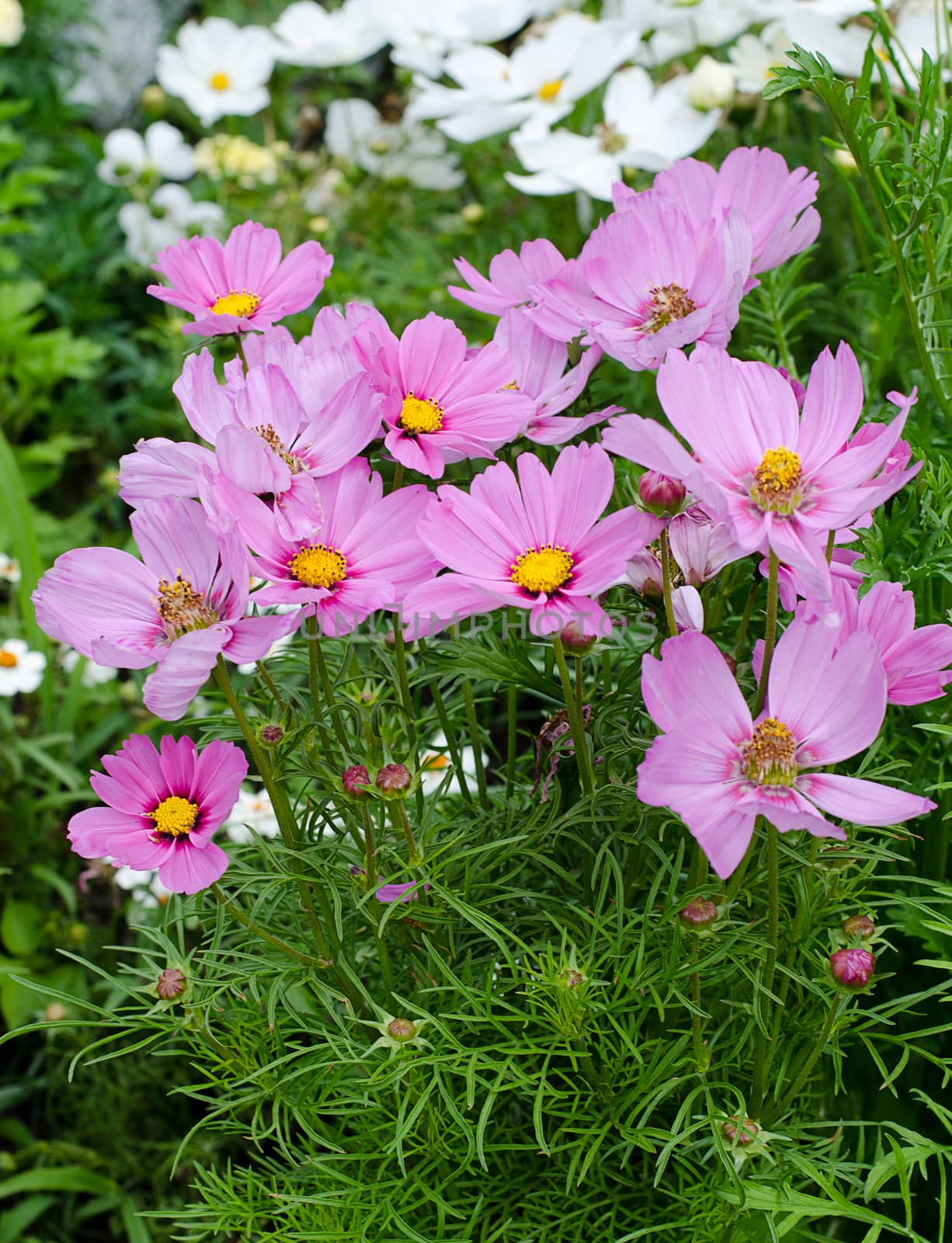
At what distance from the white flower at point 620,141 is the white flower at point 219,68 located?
2.20 feet

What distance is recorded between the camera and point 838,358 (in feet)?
1.78

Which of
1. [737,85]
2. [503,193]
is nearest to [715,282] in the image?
[737,85]

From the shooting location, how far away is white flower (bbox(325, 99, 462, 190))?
77.6 inches

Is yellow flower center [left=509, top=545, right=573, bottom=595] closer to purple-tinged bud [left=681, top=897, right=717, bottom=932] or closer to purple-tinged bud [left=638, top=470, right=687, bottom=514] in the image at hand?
purple-tinged bud [left=638, top=470, right=687, bottom=514]

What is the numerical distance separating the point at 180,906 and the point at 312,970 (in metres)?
0.08

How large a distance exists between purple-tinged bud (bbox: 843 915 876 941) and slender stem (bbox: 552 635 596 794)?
0.46 feet

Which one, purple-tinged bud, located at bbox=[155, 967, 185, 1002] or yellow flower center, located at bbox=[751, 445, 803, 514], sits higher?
yellow flower center, located at bbox=[751, 445, 803, 514]

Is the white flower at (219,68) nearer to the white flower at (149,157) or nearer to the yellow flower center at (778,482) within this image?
the white flower at (149,157)

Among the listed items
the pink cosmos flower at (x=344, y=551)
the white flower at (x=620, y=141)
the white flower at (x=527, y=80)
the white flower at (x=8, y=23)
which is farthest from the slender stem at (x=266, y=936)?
the white flower at (x=8, y=23)

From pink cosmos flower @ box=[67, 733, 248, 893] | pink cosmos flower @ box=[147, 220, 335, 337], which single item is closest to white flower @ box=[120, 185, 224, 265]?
pink cosmos flower @ box=[147, 220, 335, 337]

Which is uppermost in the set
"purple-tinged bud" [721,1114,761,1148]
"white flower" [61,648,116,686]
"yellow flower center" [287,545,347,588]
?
"yellow flower center" [287,545,347,588]

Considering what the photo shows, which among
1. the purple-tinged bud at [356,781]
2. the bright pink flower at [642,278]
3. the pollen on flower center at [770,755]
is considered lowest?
the purple-tinged bud at [356,781]

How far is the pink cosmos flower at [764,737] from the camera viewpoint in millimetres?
475

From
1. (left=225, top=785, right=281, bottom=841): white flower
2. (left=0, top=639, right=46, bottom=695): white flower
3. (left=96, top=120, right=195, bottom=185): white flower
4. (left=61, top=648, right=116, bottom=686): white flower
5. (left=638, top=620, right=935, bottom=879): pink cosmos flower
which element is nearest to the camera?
(left=638, top=620, right=935, bottom=879): pink cosmos flower
